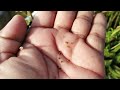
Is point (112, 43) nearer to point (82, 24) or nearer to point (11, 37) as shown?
point (82, 24)

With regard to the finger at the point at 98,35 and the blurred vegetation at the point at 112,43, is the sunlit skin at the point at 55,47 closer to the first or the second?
the finger at the point at 98,35

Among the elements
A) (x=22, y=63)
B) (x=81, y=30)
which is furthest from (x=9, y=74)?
(x=81, y=30)

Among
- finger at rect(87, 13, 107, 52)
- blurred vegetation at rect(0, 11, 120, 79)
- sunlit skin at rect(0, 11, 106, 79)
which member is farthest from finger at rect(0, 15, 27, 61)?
blurred vegetation at rect(0, 11, 120, 79)

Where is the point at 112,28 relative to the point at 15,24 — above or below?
below

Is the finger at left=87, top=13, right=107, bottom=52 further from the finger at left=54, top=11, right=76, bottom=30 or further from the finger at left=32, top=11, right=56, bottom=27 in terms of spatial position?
the finger at left=32, top=11, right=56, bottom=27

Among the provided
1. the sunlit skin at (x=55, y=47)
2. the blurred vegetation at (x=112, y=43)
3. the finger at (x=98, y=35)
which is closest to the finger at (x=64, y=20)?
the sunlit skin at (x=55, y=47)
